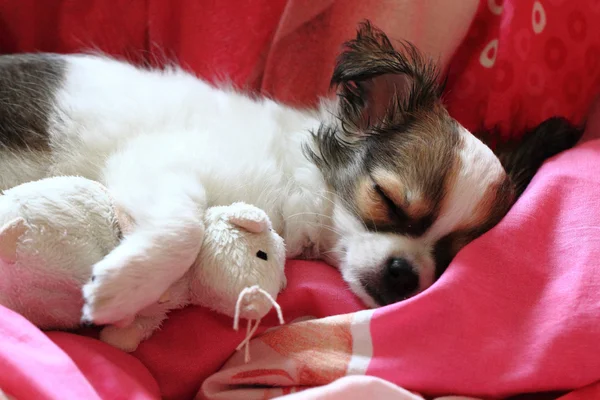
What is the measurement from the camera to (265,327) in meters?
1.24

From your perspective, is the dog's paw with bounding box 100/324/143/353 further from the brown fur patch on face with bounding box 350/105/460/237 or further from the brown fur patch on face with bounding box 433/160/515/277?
the brown fur patch on face with bounding box 433/160/515/277

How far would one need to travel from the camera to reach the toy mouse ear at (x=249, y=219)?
1.18 meters

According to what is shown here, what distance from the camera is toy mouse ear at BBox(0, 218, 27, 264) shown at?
1033mm

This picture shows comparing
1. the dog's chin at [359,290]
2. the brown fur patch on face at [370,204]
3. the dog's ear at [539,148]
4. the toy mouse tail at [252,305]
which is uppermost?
the dog's ear at [539,148]

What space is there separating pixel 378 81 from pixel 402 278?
616 mm

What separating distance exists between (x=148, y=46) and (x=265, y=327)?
1257mm

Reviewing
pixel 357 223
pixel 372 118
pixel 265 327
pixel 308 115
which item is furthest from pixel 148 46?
pixel 265 327

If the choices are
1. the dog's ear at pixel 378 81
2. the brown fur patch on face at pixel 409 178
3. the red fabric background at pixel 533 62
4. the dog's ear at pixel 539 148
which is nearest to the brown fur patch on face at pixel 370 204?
the brown fur patch on face at pixel 409 178

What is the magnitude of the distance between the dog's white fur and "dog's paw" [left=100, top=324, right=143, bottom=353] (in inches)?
3.8

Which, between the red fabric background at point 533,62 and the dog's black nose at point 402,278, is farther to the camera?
the red fabric background at point 533,62

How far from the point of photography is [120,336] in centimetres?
115

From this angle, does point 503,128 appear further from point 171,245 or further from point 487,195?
point 171,245

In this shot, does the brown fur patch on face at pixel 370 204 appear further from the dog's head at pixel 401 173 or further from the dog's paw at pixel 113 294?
the dog's paw at pixel 113 294

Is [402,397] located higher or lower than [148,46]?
lower
